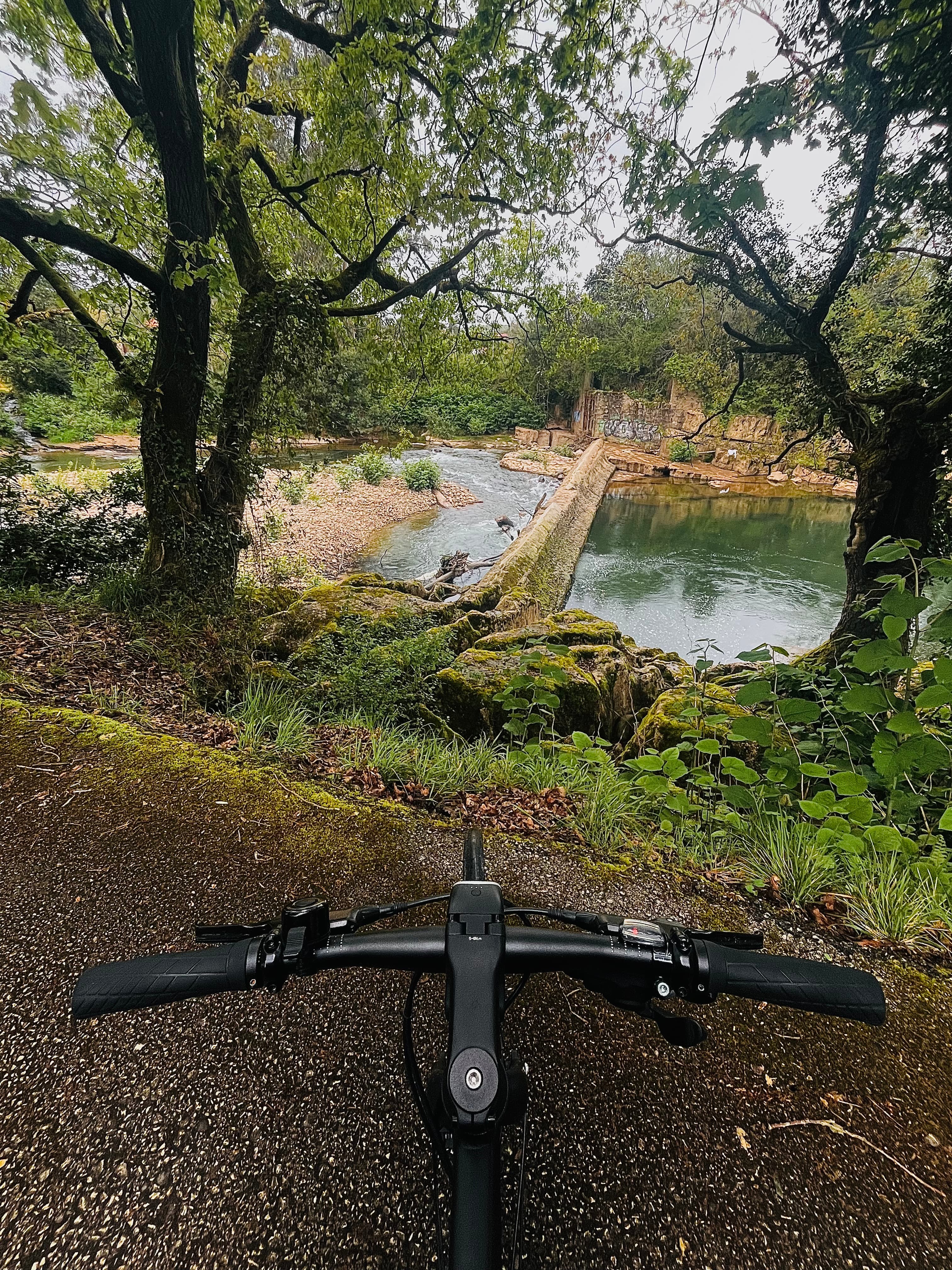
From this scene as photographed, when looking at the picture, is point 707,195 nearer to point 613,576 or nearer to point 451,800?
point 451,800

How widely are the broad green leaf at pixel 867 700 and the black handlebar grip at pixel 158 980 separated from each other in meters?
2.20

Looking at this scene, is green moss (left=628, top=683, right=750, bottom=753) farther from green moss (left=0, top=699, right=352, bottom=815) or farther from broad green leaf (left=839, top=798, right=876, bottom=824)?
green moss (left=0, top=699, right=352, bottom=815)

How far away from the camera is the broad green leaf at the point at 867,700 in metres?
1.81

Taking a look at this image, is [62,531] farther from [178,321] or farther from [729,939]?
[729,939]

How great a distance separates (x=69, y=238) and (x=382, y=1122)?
5.70 meters

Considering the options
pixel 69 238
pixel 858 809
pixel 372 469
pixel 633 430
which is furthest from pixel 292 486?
pixel 633 430

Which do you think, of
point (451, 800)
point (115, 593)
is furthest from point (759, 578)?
point (115, 593)

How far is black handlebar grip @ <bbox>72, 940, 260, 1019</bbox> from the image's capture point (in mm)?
625

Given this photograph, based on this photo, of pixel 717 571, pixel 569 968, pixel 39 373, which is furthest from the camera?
pixel 717 571

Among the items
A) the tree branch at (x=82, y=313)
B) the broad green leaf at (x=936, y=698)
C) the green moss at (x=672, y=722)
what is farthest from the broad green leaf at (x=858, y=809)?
the tree branch at (x=82, y=313)

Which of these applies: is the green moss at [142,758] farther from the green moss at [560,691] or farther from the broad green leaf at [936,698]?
the broad green leaf at [936,698]

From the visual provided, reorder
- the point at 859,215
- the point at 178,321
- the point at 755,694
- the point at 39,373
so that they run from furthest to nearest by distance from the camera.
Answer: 1. the point at 39,373
2. the point at 178,321
3. the point at 859,215
4. the point at 755,694

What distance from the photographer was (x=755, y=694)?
204cm

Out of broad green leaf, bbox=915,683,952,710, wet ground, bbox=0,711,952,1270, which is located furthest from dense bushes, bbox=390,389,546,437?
wet ground, bbox=0,711,952,1270
